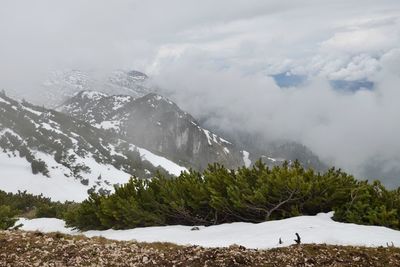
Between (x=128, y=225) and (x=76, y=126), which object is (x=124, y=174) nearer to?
(x=76, y=126)

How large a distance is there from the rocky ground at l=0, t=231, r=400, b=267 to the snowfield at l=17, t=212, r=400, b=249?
72 cm

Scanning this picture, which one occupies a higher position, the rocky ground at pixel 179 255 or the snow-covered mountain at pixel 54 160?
the snow-covered mountain at pixel 54 160

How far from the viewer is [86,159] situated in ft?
360

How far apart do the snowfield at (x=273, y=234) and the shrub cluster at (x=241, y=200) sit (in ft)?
2.12

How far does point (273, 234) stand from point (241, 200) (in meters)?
3.29

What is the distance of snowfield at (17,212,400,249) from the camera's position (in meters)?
11.3

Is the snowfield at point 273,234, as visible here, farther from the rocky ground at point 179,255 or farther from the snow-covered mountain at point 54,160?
the snow-covered mountain at point 54,160

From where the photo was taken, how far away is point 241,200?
51.0 ft

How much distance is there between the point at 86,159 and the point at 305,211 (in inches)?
3881

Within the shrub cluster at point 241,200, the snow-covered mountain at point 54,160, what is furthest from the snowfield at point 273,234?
the snow-covered mountain at point 54,160

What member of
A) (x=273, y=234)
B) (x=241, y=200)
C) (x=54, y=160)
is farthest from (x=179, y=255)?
(x=54, y=160)

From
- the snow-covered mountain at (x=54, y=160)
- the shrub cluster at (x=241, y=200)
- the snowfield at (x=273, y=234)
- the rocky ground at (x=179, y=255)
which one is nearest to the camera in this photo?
the rocky ground at (x=179, y=255)

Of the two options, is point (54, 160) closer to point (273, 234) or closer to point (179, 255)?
point (273, 234)

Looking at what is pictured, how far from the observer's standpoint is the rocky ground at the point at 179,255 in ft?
32.2
